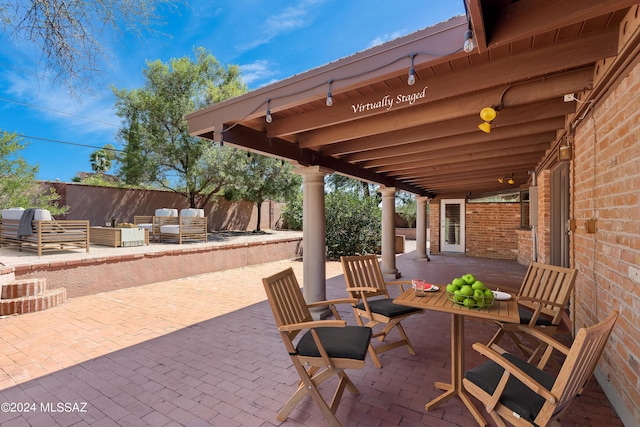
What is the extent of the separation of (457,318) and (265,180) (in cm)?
1078

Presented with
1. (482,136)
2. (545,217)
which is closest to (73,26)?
(482,136)

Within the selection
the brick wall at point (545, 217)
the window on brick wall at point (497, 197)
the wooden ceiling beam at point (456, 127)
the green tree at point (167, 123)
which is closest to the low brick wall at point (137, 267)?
the wooden ceiling beam at point (456, 127)

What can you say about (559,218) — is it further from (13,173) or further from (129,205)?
(129,205)

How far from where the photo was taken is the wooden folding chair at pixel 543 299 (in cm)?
251

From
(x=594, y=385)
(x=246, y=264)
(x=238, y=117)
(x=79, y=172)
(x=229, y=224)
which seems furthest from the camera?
(x=79, y=172)

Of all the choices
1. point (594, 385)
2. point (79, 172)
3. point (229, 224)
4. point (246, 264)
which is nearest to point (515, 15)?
point (594, 385)

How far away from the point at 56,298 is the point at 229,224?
11.9 meters

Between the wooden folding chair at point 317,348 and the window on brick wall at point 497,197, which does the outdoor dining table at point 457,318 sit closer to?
the wooden folding chair at point 317,348

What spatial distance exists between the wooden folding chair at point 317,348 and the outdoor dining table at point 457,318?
0.50m

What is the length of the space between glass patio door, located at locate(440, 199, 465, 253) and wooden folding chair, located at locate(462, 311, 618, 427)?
9599mm

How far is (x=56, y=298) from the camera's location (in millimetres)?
4430

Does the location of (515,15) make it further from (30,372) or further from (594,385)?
(30,372)

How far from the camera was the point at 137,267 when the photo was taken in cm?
573

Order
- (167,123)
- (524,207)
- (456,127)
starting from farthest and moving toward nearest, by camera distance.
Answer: (167,123)
(524,207)
(456,127)
